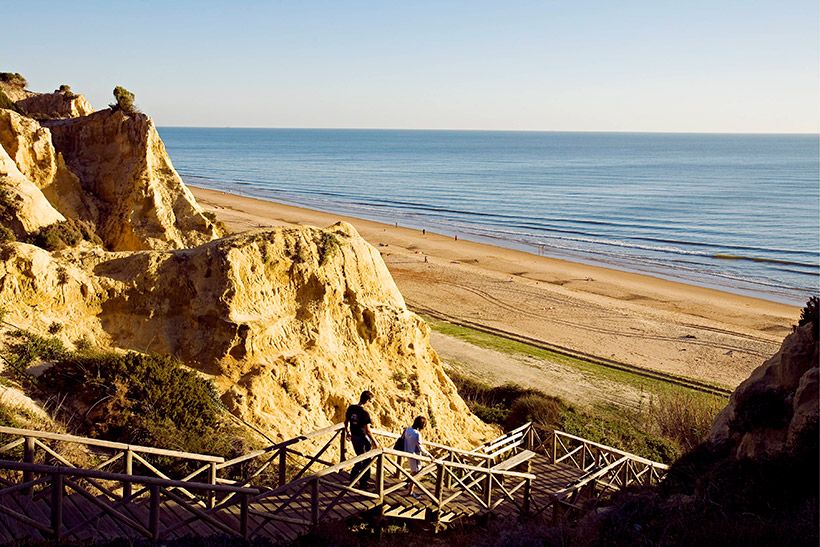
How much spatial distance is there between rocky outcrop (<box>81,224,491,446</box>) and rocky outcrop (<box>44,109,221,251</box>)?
29.7ft

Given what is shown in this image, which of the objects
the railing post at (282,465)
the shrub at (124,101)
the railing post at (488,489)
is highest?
the shrub at (124,101)

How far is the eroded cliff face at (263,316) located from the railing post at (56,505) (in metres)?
5.82

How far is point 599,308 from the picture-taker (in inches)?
1542

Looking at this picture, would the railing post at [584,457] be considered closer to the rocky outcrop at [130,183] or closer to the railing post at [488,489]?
the railing post at [488,489]

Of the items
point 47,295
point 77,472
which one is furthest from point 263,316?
point 77,472

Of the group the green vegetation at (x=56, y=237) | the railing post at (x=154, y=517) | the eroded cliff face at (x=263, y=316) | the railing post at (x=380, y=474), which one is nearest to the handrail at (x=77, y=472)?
the railing post at (x=154, y=517)

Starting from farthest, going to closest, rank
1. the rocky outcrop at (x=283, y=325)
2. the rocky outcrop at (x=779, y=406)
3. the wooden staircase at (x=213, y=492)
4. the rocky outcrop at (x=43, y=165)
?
the rocky outcrop at (x=43, y=165)
the rocky outcrop at (x=283, y=325)
the rocky outcrop at (x=779, y=406)
the wooden staircase at (x=213, y=492)

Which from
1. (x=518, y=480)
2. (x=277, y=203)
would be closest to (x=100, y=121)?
(x=518, y=480)

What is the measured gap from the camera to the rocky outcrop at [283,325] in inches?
557

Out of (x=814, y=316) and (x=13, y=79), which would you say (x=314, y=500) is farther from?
(x=13, y=79)

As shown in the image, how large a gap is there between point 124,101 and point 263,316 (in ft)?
47.2

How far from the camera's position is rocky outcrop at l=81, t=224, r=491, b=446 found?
14.1 meters

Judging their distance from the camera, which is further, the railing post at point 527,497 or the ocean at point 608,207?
the ocean at point 608,207

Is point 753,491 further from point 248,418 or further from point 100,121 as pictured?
point 100,121
